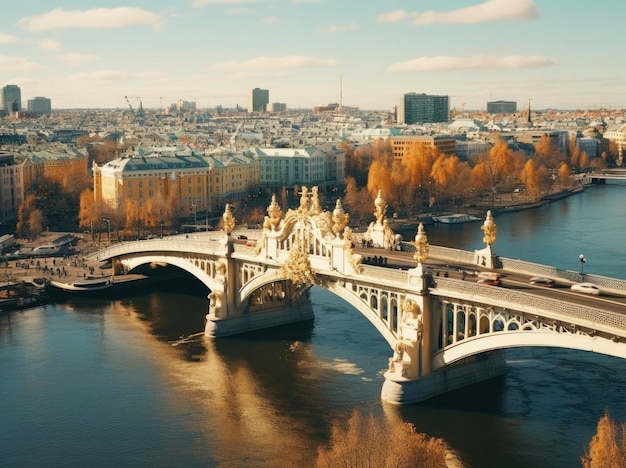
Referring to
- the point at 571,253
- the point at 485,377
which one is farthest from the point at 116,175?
the point at 485,377

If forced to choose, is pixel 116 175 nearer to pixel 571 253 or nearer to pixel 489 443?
pixel 571 253

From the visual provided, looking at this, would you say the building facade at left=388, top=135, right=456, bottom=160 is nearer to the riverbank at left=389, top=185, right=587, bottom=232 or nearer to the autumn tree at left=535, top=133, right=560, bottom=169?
the autumn tree at left=535, top=133, right=560, bottom=169

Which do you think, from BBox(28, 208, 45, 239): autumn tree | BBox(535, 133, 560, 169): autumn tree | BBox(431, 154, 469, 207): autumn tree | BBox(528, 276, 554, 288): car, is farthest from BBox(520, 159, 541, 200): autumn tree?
BBox(528, 276, 554, 288): car

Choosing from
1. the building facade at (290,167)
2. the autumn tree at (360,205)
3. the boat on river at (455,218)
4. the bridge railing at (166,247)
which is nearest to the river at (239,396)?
the bridge railing at (166,247)

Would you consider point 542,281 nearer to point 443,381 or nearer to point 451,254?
point 443,381

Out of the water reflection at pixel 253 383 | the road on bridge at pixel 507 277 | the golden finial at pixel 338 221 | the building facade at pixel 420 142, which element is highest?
the building facade at pixel 420 142

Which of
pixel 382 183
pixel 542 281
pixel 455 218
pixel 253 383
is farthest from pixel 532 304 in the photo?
pixel 382 183

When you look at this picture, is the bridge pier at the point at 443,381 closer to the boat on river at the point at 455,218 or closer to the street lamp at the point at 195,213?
the street lamp at the point at 195,213
